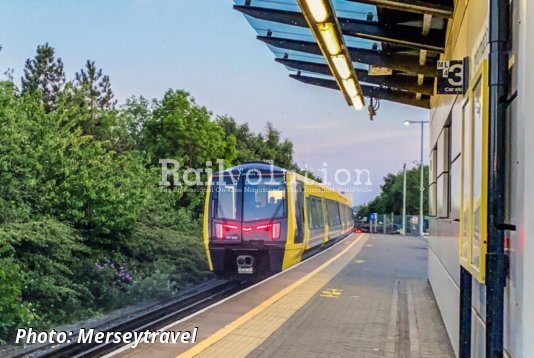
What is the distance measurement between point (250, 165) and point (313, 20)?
7.97 m

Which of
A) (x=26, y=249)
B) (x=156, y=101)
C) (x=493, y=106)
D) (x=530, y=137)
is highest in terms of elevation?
(x=156, y=101)

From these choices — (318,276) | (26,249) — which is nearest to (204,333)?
(26,249)

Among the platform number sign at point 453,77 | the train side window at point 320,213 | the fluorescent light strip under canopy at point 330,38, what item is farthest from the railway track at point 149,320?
the platform number sign at point 453,77

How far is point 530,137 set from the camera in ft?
8.60

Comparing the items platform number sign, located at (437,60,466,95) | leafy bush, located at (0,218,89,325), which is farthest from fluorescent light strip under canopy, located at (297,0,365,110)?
leafy bush, located at (0,218,89,325)

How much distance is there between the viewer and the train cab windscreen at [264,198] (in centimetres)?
1253

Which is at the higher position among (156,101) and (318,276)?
(156,101)

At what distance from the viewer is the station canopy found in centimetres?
779

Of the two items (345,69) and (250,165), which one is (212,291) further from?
(345,69)

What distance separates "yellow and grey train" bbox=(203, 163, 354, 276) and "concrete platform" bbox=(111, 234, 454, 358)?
723 mm

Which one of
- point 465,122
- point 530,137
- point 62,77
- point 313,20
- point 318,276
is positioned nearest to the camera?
point 530,137

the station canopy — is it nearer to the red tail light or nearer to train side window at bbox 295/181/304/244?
train side window at bbox 295/181/304/244

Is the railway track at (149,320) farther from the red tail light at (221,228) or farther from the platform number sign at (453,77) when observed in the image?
the platform number sign at (453,77)

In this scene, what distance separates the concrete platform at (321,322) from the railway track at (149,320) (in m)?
0.75
